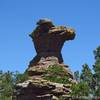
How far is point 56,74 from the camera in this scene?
75125 mm

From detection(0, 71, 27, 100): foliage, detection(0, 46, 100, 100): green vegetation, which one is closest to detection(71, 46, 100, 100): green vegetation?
detection(0, 46, 100, 100): green vegetation

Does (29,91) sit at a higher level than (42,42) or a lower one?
lower

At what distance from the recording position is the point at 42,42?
79812 mm

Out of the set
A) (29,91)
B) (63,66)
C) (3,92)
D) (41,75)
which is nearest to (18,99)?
(29,91)

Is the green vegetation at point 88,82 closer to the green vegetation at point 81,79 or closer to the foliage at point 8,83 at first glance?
the green vegetation at point 81,79

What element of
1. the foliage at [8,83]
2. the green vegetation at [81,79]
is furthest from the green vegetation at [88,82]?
the foliage at [8,83]

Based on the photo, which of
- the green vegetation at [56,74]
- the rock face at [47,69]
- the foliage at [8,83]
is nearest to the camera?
the rock face at [47,69]

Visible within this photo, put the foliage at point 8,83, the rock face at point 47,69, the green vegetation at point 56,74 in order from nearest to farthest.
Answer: the rock face at point 47,69 → the green vegetation at point 56,74 → the foliage at point 8,83

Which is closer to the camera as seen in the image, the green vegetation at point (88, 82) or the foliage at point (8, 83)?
the green vegetation at point (88, 82)

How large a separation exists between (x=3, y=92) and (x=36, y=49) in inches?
564

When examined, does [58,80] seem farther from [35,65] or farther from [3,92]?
[3,92]

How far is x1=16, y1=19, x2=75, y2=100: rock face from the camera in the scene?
66625 millimetres

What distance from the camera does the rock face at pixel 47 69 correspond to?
6662 cm

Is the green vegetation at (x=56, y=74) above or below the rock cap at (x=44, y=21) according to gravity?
below
